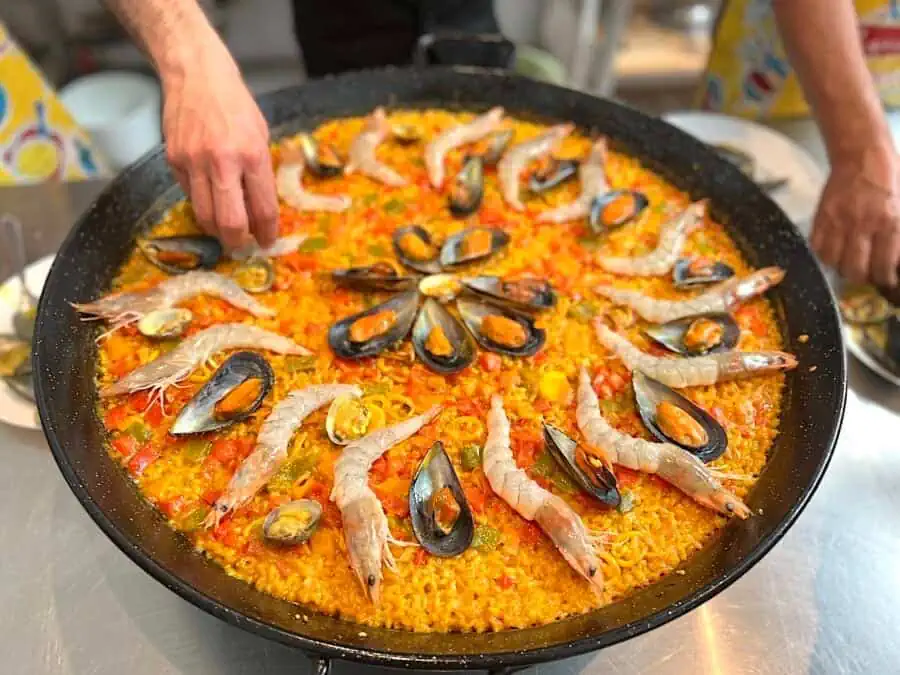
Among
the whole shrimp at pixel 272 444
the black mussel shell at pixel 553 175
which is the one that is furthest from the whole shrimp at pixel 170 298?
the black mussel shell at pixel 553 175

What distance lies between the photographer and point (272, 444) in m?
1.81

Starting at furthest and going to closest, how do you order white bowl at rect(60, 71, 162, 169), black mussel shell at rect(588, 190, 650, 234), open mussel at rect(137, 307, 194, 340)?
white bowl at rect(60, 71, 162, 169) < black mussel shell at rect(588, 190, 650, 234) < open mussel at rect(137, 307, 194, 340)

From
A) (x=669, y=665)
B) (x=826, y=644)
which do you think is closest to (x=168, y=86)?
(x=669, y=665)

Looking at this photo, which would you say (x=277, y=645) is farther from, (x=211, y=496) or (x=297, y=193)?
(x=297, y=193)

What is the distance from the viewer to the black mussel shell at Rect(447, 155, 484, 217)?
7.97 feet

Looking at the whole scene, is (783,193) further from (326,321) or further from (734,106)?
(326,321)

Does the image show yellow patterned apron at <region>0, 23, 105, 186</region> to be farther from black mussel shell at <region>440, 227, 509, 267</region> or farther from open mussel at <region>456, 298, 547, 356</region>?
open mussel at <region>456, 298, 547, 356</region>

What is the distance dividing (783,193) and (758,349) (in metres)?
1.10

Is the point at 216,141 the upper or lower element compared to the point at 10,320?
upper

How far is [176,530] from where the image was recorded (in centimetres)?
170

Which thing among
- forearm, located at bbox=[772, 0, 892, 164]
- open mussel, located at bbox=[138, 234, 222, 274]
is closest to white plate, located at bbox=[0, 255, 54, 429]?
open mussel, located at bbox=[138, 234, 222, 274]

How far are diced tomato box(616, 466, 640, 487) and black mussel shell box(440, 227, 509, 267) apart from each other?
0.77 metres

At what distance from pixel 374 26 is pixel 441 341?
2091 millimetres

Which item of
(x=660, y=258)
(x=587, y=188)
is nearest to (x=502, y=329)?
(x=660, y=258)
